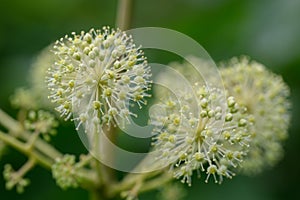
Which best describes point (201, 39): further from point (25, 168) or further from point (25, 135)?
point (25, 168)

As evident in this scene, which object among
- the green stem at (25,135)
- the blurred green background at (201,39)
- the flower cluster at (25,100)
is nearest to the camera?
the green stem at (25,135)

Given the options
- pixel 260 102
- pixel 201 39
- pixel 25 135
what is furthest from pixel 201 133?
pixel 201 39

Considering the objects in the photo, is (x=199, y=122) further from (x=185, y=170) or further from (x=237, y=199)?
(x=237, y=199)

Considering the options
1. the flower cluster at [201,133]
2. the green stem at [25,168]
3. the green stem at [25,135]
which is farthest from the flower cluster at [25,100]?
the flower cluster at [201,133]

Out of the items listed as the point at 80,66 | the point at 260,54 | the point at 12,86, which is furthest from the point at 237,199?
the point at 80,66

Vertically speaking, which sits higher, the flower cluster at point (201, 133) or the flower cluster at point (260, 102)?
the flower cluster at point (260, 102)

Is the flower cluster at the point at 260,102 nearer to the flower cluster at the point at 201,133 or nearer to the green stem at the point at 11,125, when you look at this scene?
the flower cluster at the point at 201,133
